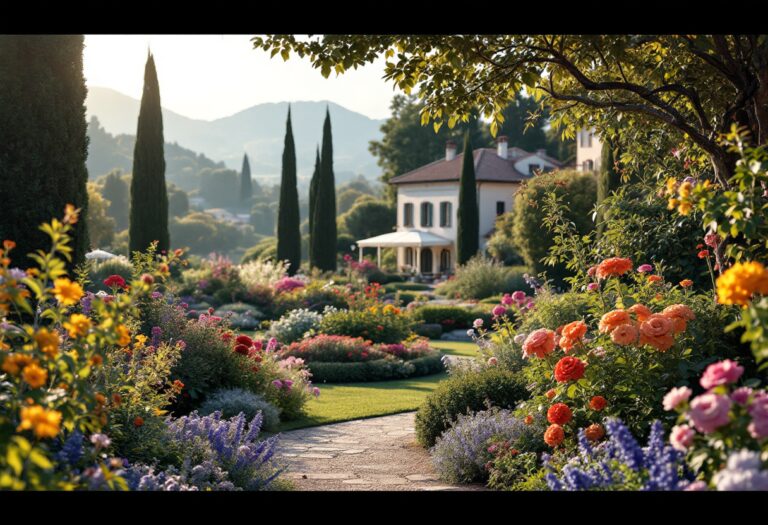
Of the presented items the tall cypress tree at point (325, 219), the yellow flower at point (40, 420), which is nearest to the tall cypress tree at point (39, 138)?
the yellow flower at point (40, 420)

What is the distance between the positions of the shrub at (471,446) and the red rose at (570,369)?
106 centimetres

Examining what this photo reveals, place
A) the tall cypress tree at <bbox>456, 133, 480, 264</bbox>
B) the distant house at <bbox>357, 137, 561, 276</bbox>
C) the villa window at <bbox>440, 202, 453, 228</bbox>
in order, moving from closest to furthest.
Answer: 1. the tall cypress tree at <bbox>456, 133, 480, 264</bbox>
2. the distant house at <bbox>357, 137, 561, 276</bbox>
3. the villa window at <bbox>440, 202, 453, 228</bbox>

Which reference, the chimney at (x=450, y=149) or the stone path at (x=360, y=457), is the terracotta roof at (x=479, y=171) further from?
the stone path at (x=360, y=457)

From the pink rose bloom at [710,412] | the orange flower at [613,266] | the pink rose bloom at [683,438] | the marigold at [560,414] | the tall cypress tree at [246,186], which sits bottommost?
the marigold at [560,414]

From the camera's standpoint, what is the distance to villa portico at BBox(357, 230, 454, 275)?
32.7 meters

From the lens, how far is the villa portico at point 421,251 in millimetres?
32688

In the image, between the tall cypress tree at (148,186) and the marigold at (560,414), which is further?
the tall cypress tree at (148,186)

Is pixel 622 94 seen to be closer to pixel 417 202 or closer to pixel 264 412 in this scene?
pixel 264 412

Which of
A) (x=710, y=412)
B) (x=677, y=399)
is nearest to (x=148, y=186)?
(x=677, y=399)

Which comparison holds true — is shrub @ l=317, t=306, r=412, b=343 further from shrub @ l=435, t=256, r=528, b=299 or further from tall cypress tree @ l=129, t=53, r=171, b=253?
shrub @ l=435, t=256, r=528, b=299

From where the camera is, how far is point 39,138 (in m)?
9.35

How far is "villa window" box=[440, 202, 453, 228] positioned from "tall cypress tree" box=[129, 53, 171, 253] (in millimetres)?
16253

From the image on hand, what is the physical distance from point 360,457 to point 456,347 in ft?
32.1

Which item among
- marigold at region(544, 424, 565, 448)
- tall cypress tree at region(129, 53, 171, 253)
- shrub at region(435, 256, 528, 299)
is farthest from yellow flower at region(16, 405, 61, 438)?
shrub at region(435, 256, 528, 299)
